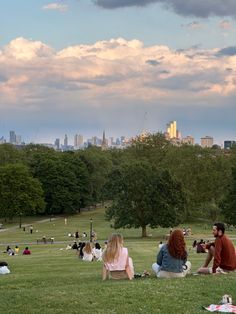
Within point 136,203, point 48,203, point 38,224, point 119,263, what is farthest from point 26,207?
point 119,263

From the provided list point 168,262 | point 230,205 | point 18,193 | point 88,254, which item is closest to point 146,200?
point 230,205

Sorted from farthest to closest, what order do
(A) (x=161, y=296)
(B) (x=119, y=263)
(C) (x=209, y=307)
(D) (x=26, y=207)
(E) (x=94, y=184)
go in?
1. (E) (x=94, y=184)
2. (D) (x=26, y=207)
3. (B) (x=119, y=263)
4. (A) (x=161, y=296)
5. (C) (x=209, y=307)

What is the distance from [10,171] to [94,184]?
28382 mm

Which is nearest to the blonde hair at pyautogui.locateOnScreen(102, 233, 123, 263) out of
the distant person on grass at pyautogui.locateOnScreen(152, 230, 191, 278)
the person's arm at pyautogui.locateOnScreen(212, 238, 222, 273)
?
the distant person on grass at pyautogui.locateOnScreen(152, 230, 191, 278)

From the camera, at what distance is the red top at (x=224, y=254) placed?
50.0ft

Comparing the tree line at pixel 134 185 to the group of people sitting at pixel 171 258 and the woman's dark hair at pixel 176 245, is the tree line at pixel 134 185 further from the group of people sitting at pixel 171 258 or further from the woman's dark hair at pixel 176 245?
the woman's dark hair at pixel 176 245

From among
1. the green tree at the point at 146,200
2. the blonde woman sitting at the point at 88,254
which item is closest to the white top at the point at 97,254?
the blonde woman sitting at the point at 88,254

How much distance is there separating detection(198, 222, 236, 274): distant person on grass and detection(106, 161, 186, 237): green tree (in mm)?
49076

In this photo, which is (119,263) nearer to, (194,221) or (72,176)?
(194,221)

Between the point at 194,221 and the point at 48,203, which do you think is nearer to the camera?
the point at 194,221

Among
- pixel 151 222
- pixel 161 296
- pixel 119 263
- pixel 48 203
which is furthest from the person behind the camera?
pixel 48 203

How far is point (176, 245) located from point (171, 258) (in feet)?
1.53

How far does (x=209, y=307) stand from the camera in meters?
11.5

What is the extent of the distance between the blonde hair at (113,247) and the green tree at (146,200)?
49.9 meters
